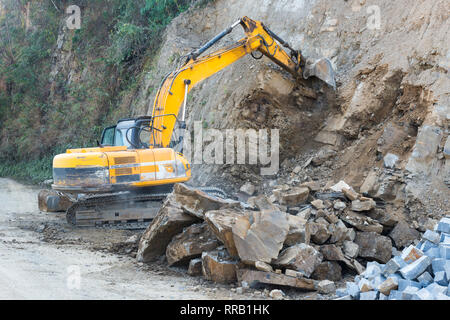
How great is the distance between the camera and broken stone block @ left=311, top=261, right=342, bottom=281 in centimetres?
594

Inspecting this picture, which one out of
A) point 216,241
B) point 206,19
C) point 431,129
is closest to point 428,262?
point 216,241

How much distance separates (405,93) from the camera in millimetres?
8992

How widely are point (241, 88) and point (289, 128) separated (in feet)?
5.05

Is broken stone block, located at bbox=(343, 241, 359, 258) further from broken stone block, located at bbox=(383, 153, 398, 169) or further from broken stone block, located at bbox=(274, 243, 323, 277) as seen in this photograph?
broken stone block, located at bbox=(383, 153, 398, 169)

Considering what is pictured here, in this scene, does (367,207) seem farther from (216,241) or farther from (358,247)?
(216,241)

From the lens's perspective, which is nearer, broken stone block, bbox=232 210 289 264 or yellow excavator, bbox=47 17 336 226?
broken stone block, bbox=232 210 289 264

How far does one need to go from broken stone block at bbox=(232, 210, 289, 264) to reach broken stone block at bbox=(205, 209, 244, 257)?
0.11 metres

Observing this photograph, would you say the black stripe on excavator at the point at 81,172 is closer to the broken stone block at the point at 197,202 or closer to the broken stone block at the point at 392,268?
the broken stone block at the point at 197,202

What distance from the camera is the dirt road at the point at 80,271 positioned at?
522cm

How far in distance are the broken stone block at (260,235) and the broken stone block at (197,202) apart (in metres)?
0.83

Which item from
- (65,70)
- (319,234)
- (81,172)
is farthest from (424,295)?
(65,70)
